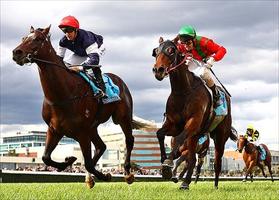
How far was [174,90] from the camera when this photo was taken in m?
9.55

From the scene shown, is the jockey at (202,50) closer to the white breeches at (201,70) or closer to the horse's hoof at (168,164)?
the white breeches at (201,70)

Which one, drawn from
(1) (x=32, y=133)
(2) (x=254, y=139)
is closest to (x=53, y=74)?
(2) (x=254, y=139)

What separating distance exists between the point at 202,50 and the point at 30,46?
3.67 metres

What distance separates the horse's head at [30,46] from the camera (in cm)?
823

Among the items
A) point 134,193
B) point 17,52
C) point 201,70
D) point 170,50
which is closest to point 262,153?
point 201,70

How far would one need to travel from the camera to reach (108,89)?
9.99 metres

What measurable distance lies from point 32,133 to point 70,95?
172 meters

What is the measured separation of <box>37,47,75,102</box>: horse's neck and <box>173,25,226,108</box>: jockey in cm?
247

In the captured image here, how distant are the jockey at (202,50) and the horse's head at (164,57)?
88 centimetres

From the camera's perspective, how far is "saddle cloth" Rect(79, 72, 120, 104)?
9.48m

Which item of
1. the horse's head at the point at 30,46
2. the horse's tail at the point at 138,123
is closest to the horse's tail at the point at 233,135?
the horse's tail at the point at 138,123

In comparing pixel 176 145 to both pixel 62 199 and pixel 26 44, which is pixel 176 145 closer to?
pixel 62 199

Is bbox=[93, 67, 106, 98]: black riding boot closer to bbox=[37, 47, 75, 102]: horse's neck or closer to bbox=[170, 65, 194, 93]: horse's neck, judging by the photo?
bbox=[37, 47, 75, 102]: horse's neck

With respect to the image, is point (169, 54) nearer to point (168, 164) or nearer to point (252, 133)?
point (168, 164)
